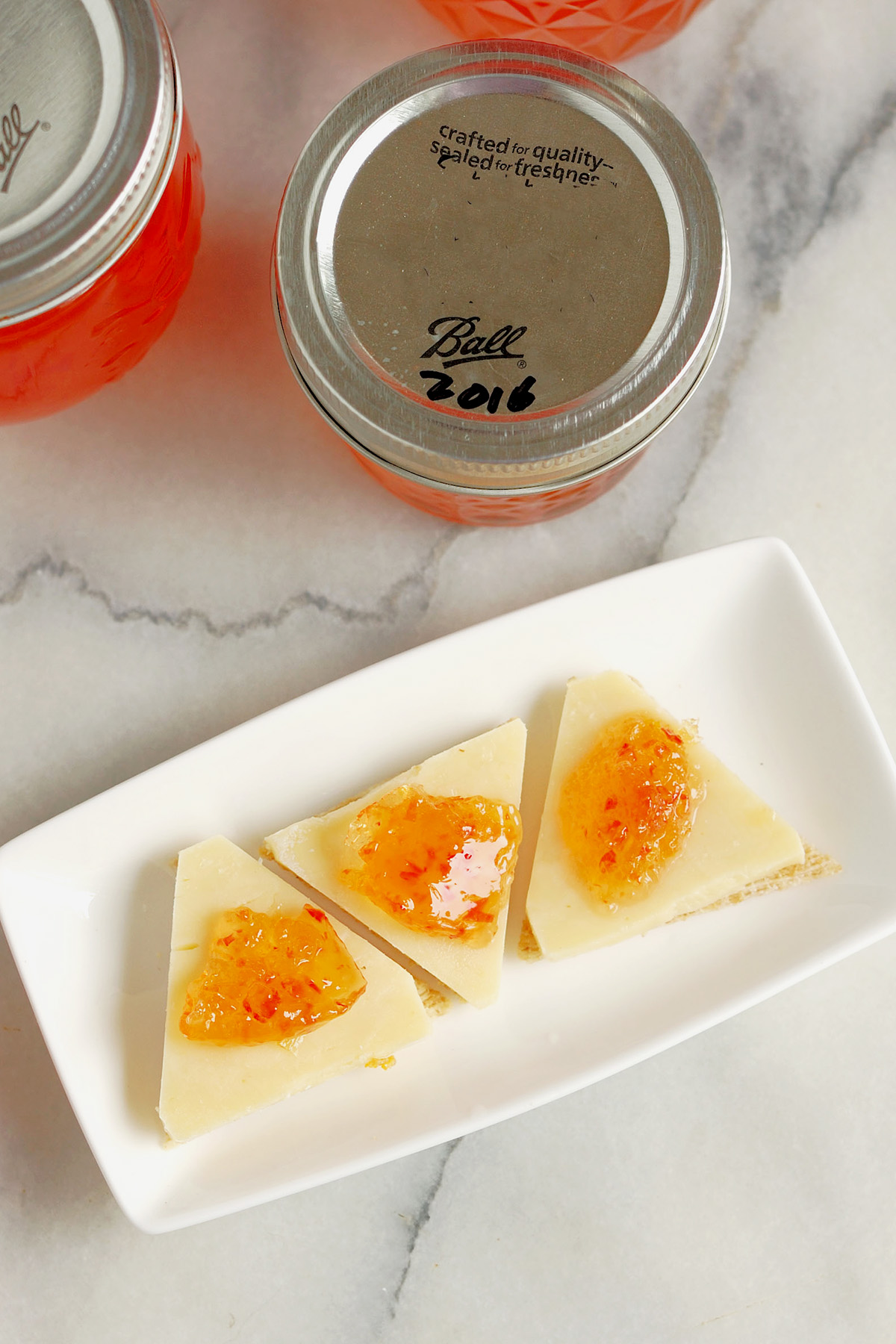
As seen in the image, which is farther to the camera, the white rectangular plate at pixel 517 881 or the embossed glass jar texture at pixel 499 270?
the white rectangular plate at pixel 517 881

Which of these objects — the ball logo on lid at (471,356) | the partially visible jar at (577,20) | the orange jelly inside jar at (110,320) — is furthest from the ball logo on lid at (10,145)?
the partially visible jar at (577,20)

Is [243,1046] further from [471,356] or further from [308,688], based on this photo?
[471,356]

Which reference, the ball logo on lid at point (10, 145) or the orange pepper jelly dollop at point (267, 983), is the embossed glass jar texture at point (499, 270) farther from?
the orange pepper jelly dollop at point (267, 983)

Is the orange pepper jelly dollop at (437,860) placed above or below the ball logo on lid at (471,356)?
below

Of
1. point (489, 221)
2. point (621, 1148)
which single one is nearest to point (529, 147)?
point (489, 221)

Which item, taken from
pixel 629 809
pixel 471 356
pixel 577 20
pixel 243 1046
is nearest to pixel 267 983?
pixel 243 1046

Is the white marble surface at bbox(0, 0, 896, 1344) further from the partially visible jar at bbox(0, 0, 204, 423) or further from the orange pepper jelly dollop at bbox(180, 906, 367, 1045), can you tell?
the partially visible jar at bbox(0, 0, 204, 423)
